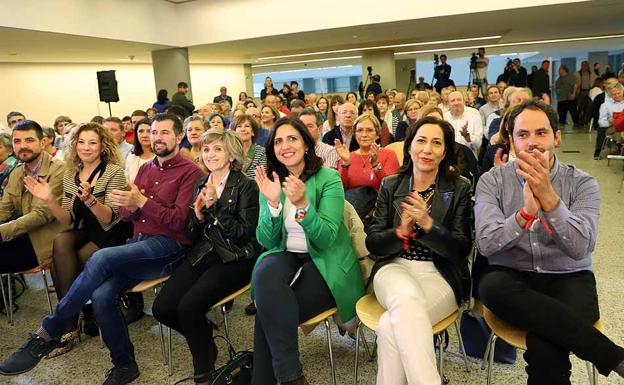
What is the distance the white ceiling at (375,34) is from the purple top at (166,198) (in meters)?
6.10

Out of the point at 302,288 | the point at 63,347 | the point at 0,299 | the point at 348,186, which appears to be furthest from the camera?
the point at 0,299

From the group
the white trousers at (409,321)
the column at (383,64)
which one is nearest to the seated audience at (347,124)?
the white trousers at (409,321)

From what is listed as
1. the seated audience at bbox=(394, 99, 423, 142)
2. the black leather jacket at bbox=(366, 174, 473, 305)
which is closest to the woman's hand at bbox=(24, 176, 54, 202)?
the black leather jacket at bbox=(366, 174, 473, 305)

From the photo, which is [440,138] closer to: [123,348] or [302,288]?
[302,288]

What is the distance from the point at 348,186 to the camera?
122 inches

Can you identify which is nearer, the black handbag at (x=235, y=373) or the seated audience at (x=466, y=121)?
the black handbag at (x=235, y=373)

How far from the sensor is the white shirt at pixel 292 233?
85.4 inches

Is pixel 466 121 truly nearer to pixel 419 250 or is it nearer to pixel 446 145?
pixel 446 145

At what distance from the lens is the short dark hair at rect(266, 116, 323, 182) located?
2270 mm

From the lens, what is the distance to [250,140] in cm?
378

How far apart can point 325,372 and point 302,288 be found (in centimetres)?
59

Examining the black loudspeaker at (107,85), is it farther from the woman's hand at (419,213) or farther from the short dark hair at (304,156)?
the woman's hand at (419,213)

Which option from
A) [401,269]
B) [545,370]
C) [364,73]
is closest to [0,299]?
[401,269]

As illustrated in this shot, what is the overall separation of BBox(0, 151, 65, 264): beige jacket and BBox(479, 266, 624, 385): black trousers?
2.58 metres
